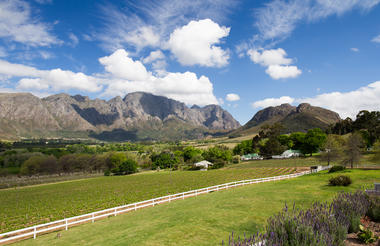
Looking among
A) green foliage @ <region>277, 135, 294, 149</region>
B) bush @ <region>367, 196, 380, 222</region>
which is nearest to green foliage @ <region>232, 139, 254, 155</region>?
green foliage @ <region>277, 135, 294, 149</region>

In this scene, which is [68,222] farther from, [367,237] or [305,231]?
[367,237]

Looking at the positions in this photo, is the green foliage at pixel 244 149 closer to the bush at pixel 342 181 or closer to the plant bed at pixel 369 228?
the bush at pixel 342 181

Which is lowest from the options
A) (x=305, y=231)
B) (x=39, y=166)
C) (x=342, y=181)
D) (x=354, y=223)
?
(x=39, y=166)

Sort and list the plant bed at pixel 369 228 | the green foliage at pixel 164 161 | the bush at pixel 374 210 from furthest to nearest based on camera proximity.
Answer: the green foliage at pixel 164 161 < the bush at pixel 374 210 < the plant bed at pixel 369 228

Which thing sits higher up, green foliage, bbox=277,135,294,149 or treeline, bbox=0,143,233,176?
green foliage, bbox=277,135,294,149

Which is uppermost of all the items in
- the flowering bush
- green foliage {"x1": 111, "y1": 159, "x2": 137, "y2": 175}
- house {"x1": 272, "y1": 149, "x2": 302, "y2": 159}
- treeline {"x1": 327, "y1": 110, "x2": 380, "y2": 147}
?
treeline {"x1": 327, "y1": 110, "x2": 380, "y2": 147}

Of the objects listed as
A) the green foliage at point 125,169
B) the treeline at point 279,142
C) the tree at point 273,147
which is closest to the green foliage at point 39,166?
the green foliage at point 125,169

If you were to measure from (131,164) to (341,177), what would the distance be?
91696 millimetres

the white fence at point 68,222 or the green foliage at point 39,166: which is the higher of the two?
the white fence at point 68,222

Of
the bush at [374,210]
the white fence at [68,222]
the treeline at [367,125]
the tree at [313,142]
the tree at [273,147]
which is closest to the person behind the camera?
the bush at [374,210]

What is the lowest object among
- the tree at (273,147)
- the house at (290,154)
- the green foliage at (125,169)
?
the green foliage at (125,169)

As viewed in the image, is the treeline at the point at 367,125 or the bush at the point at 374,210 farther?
the treeline at the point at 367,125

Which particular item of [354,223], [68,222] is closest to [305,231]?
[354,223]

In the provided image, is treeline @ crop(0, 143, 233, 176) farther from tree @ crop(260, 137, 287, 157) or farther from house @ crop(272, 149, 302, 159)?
house @ crop(272, 149, 302, 159)
